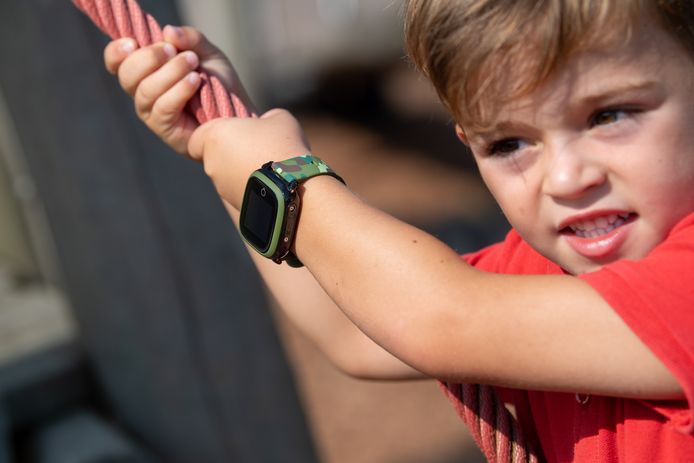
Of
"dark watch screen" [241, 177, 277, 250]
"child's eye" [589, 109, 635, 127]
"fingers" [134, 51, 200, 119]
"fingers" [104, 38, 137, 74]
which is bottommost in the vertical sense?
"dark watch screen" [241, 177, 277, 250]

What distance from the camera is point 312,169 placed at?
118 centimetres

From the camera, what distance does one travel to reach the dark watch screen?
1.16m

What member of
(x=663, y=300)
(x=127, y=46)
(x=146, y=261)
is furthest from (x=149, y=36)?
(x=146, y=261)

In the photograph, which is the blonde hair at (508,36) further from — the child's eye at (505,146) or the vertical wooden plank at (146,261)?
the vertical wooden plank at (146,261)

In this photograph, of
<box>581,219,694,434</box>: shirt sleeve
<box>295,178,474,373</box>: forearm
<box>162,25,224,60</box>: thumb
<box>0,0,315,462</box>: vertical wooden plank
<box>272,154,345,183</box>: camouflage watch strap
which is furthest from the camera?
<box>0,0,315,462</box>: vertical wooden plank

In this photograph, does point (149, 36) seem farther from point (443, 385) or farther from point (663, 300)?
point (663, 300)

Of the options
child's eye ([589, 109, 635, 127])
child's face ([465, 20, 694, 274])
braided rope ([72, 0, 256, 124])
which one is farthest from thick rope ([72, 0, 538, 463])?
child's eye ([589, 109, 635, 127])

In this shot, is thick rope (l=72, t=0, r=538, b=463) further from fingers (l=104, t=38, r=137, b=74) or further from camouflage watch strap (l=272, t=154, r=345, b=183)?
camouflage watch strap (l=272, t=154, r=345, b=183)

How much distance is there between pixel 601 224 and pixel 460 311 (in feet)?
0.55

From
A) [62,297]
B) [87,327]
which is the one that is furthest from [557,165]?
[62,297]

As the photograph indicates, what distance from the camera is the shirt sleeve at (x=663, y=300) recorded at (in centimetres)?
95

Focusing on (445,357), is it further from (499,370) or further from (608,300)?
(608,300)

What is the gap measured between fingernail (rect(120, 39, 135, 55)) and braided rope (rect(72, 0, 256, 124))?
1 cm

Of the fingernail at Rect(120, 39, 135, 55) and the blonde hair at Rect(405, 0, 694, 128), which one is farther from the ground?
the fingernail at Rect(120, 39, 135, 55)
